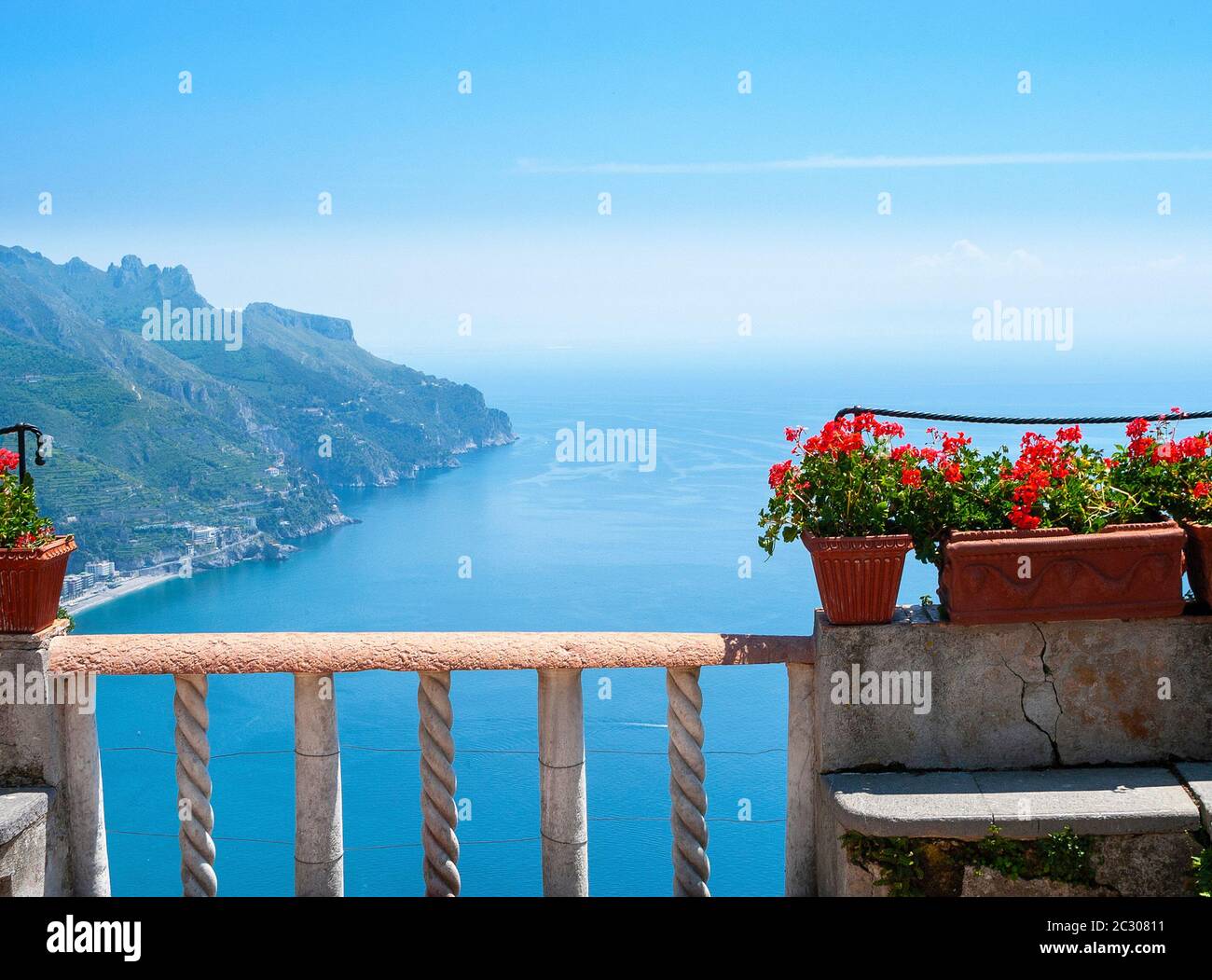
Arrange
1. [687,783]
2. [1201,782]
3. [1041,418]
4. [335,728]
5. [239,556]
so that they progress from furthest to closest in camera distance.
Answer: [239,556]
[1041,418]
[335,728]
[687,783]
[1201,782]

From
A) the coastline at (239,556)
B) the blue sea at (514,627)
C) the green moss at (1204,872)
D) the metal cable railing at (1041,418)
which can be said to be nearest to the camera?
the green moss at (1204,872)

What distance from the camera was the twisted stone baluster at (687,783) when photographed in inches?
121

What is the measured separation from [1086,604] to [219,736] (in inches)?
1777

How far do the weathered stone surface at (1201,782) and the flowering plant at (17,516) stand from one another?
10.6ft

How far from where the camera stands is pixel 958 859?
113 inches

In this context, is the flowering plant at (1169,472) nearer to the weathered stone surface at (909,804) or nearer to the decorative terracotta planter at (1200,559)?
the decorative terracotta planter at (1200,559)

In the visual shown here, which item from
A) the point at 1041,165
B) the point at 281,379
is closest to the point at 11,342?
the point at 281,379

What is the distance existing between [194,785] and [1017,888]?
2.25 m

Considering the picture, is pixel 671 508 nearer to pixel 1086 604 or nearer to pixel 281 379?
pixel 281 379

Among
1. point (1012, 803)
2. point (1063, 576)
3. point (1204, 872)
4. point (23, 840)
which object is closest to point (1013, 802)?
point (1012, 803)

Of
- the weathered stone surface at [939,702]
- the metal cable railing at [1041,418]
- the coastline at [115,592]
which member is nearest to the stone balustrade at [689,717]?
the weathered stone surface at [939,702]

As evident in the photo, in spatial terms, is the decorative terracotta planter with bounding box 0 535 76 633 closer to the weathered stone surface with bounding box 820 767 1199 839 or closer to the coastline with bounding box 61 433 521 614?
the weathered stone surface with bounding box 820 767 1199 839

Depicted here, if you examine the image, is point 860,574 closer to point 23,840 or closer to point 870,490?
point 870,490
